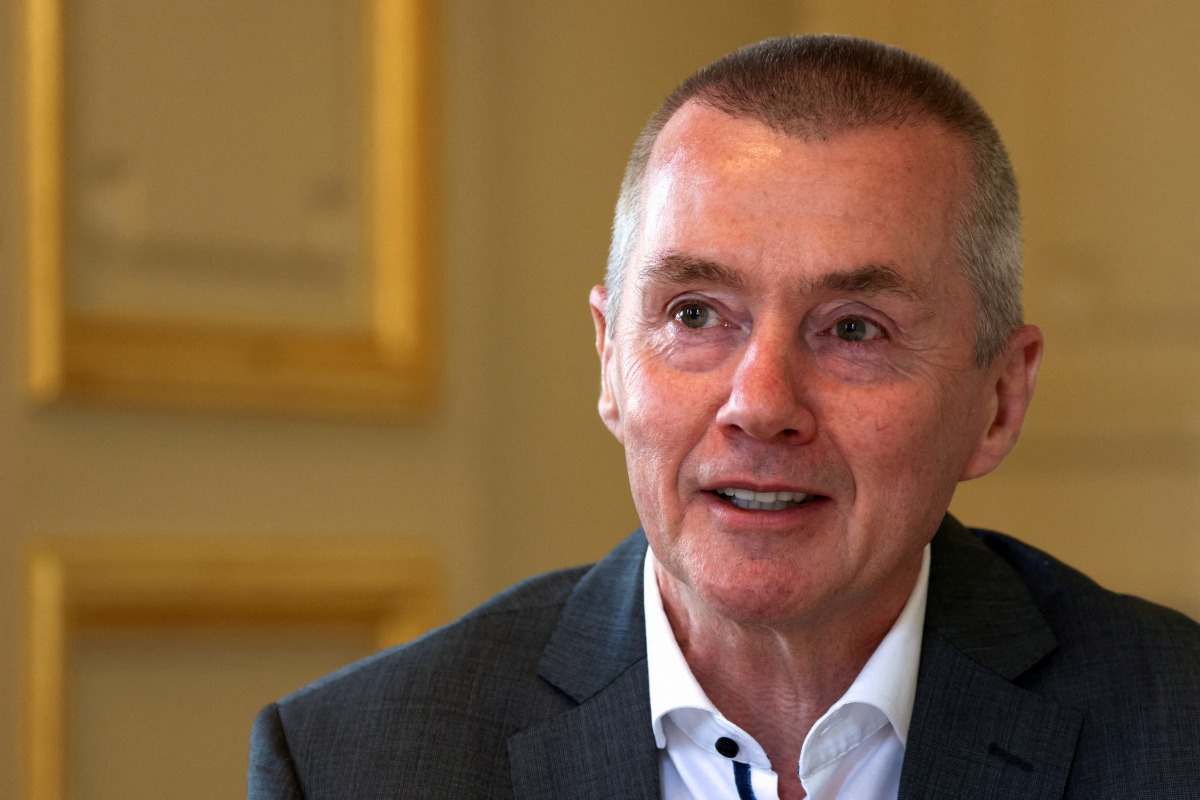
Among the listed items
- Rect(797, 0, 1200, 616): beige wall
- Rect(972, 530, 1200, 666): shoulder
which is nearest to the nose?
Rect(972, 530, 1200, 666): shoulder

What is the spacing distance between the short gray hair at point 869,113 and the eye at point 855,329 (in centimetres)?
15

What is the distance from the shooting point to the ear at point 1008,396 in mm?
1755

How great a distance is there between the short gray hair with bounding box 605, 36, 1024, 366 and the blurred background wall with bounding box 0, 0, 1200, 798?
44.0 inches

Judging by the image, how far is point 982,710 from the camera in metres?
1.64

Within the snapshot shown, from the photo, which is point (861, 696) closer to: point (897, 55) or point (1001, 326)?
point (1001, 326)

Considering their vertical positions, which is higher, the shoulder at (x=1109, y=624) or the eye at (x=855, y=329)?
the eye at (x=855, y=329)

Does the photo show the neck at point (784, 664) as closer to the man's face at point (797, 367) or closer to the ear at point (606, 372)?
the man's face at point (797, 367)

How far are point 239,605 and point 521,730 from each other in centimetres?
112

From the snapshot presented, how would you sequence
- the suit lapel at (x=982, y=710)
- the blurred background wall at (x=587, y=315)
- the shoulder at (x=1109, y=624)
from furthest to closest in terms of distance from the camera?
the blurred background wall at (x=587, y=315), the shoulder at (x=1109, y=624), the suit lapel at (x=982, y=710)

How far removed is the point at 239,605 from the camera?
104 inches

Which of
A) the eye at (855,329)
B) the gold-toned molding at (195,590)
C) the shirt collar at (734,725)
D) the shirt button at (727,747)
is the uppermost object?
the eye at (855,329)

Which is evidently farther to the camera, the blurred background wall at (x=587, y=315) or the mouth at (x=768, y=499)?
the blurred background wall at (x=587, y=315)

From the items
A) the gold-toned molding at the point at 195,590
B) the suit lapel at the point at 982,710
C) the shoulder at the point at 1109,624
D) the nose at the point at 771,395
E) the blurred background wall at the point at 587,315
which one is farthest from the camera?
the blurred background wall at the point at 587,315

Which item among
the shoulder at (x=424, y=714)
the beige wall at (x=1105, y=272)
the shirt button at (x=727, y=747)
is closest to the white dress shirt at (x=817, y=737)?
the shirt button at (x=727, y=747)
